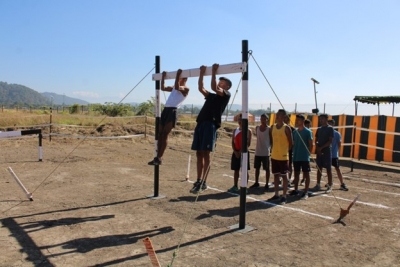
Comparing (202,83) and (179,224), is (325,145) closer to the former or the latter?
(202,83)

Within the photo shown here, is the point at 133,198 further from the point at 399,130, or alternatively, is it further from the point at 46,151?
the point at 399,130

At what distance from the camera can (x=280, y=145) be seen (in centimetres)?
705

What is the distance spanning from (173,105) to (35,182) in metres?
4.13

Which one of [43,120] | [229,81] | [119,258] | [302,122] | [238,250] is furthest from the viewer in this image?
[43,120]

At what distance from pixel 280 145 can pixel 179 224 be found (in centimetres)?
273

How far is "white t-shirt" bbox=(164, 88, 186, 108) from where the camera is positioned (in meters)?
6.36

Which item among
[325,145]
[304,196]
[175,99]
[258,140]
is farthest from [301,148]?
[175,99]

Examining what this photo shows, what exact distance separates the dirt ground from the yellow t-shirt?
943 millimetres

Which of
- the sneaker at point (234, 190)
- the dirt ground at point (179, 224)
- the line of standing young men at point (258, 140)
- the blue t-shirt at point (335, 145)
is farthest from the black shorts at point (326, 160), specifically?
the sneaker at point (234, 190)

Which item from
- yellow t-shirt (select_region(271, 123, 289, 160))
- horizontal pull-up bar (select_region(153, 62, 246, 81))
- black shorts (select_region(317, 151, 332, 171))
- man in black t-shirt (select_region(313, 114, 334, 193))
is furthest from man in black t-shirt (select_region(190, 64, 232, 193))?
black shorts (select_region(317, 151, 332, 171))

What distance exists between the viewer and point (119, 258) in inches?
163

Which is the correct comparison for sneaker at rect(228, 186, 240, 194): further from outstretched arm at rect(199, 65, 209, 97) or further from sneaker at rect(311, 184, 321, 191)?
outstretched arm at rect(199, 65, 209, 97)

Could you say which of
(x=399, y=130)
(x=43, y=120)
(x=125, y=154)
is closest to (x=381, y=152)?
(x=399, y=130)

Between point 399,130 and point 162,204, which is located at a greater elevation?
point 399,130
